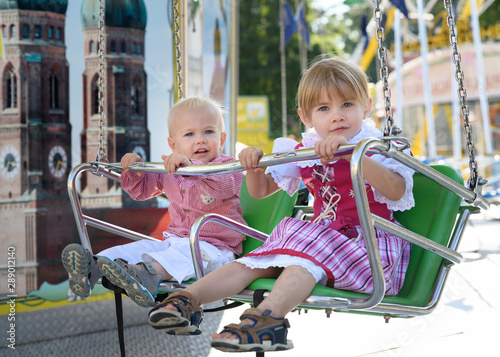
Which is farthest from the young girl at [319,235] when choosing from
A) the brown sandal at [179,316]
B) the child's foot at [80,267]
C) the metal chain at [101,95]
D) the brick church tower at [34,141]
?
the brick church tower at [34,141]

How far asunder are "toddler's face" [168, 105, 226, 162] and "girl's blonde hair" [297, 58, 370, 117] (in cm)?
60

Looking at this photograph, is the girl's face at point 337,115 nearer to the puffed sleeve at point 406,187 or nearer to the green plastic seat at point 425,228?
the puffed sleeve at point 406,187

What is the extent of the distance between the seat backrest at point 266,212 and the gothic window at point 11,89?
164cm

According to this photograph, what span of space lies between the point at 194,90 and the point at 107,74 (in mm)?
762

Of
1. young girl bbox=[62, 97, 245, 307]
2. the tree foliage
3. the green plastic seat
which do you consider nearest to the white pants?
Result: young girl bbox=[62, 97, 245, 307]

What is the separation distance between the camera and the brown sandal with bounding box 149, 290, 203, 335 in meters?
1.94

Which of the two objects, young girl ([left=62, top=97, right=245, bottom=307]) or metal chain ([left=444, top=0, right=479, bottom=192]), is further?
young girl ([left=62, top=97, right=245, bottom=307])

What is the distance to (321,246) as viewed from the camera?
7.46 ft

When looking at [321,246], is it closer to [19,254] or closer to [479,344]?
[479,344]

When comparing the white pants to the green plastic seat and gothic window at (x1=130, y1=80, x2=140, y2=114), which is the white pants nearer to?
the green plastic seat

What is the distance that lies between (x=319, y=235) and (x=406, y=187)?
15.5 inches

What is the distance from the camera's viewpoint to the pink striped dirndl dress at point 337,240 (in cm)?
223

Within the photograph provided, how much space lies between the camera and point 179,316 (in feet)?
6.37

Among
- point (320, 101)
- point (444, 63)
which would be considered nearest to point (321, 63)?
point (320, 101)
